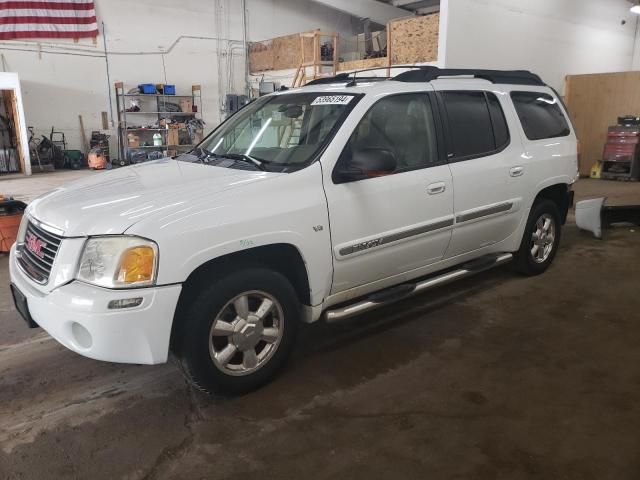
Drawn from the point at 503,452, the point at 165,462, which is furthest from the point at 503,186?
the point at 165,462

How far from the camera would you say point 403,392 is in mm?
2834

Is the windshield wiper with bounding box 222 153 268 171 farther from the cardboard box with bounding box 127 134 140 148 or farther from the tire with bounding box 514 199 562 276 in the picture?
the cardboard box with bounding box 127 134 140 148

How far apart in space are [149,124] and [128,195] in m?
14.1

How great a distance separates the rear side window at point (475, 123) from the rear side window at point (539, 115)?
0.33 meters

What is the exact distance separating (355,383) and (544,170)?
2.60m

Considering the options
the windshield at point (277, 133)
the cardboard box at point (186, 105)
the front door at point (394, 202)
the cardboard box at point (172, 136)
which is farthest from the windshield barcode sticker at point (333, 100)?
the cardboard box at point (186, 105)

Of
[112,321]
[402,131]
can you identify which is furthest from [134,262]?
[402,131]

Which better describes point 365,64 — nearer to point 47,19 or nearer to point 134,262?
point 47,19

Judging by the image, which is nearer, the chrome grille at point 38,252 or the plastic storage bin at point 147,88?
the chrome grille at point 38,252

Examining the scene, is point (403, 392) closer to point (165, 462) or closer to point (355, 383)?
point (355, 383)

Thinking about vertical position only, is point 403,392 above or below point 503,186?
below

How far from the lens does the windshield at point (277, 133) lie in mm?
3002

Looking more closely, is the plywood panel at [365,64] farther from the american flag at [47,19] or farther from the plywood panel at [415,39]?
the american flag at [47,19]

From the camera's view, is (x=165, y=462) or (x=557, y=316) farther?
(x=557, y=316)
